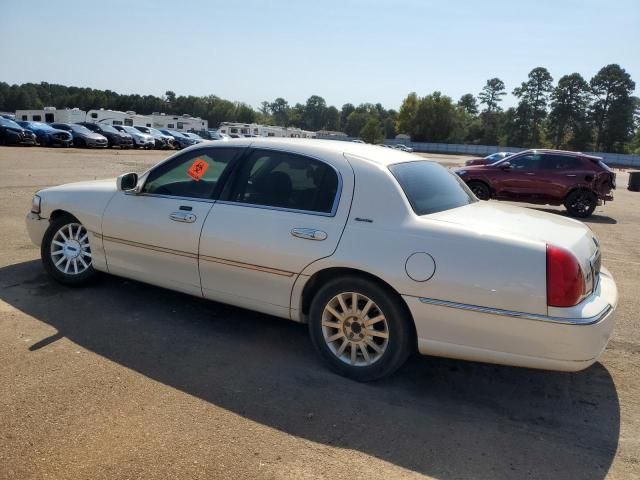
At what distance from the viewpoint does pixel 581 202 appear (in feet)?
45.6

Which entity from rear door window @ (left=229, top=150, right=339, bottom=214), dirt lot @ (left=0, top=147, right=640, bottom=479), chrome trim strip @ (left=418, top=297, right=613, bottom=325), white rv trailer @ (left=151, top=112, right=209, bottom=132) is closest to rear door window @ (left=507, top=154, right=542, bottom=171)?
dirt lot @ (left=0, top=147, right=640, bottom=479)

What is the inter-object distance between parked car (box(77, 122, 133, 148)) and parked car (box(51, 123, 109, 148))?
1805 millimetres

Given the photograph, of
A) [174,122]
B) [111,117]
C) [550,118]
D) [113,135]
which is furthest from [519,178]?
[550,118]

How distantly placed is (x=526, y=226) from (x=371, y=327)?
1.29 meters

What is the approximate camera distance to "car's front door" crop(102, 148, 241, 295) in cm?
437

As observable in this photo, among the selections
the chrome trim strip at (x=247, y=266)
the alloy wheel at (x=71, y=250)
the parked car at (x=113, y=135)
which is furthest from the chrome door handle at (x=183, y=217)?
the parked car at (x=113, y=135)

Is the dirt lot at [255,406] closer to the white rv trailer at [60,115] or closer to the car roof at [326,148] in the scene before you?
the car roof at [326,148]

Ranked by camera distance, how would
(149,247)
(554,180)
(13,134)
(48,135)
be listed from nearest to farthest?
1. (149,247)
2. (554,180)
3. (13,134)
4. (48,135)

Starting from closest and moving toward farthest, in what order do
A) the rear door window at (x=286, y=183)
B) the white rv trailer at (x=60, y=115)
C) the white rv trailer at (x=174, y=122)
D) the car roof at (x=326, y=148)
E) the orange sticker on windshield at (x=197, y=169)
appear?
the rear door window at (x=286, y=183) < the car roof at (x=326, y=148) < the orange sticker on windshield at (x=197, y=169) < the white rv trailer at (x=60, y=115) < the white rv trailer at (x=174, y=122)

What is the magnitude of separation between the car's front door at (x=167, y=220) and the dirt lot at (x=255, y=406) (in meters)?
0.43

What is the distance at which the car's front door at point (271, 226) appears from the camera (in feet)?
12.6

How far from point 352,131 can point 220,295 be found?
161 meters

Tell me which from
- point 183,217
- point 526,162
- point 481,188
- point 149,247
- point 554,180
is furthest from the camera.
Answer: point 481,188

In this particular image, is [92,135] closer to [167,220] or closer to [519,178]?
[519,178]
